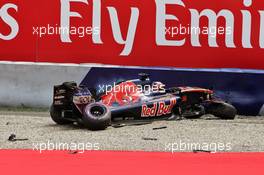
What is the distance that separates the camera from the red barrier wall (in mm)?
11492

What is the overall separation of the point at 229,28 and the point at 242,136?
3670 mm

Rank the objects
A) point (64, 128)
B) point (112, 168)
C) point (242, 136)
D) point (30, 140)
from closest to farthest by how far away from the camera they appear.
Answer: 1. point (112, 168)
2. point (30, 140)
3. point (242, 136)
4. point (64, 128)

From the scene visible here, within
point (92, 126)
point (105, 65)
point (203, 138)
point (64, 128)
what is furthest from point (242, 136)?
point (105, 65)

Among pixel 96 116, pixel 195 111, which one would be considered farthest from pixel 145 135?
pixel 195 111

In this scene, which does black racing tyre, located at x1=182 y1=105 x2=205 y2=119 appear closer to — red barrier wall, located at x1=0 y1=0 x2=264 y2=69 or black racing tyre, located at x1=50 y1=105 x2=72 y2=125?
red barrier wall, located at x1=0 y1=0 x2=264 y2=69

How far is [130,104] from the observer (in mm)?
9562

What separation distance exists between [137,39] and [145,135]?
3.60 metres

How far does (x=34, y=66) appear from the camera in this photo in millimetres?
11477

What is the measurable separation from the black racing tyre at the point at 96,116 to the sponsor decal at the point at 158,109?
35.8 inches

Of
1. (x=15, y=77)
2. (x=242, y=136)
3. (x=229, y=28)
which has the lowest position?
(x=242, y=136)

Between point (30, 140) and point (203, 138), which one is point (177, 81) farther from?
point (30, 140)

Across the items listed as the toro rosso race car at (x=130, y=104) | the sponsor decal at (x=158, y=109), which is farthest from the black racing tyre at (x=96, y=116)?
the sponsor decal at (x=158, y=109)

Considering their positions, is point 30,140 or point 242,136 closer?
point 30,140

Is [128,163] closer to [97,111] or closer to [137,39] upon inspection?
[97,111]
